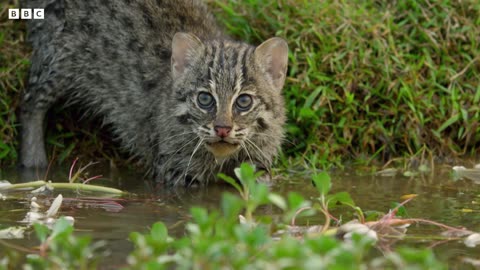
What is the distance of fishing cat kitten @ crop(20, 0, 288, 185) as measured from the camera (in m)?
7.68

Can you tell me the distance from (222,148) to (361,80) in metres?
2.04

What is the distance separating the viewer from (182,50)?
8.05m

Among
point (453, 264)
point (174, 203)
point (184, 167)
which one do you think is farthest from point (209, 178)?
point (453, 264)

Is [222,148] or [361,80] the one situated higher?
[361,80]

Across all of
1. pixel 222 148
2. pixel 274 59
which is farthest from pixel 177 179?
pixel 274 59

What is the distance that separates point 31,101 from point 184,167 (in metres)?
1.88

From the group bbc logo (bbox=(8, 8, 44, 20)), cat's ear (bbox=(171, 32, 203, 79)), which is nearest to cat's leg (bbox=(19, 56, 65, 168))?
Answer: bbc logo (bbox=(8, 8, 44, 20))

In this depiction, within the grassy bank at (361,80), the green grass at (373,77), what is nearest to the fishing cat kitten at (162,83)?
the grassy bank at (361,80)

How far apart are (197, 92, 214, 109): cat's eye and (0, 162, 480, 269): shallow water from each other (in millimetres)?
745

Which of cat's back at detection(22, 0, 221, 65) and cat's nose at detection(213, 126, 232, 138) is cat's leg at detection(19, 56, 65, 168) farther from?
cat's nose at detection(213, 126, 232, 138)

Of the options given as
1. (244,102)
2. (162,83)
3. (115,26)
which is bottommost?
(244,102)

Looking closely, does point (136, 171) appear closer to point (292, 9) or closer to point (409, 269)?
point (292, 9)

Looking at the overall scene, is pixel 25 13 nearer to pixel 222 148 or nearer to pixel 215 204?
pixel 222 148

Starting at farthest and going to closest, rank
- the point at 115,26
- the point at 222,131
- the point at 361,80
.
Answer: the point at 361,80 < the point at 115,26 < the point at 222,131
